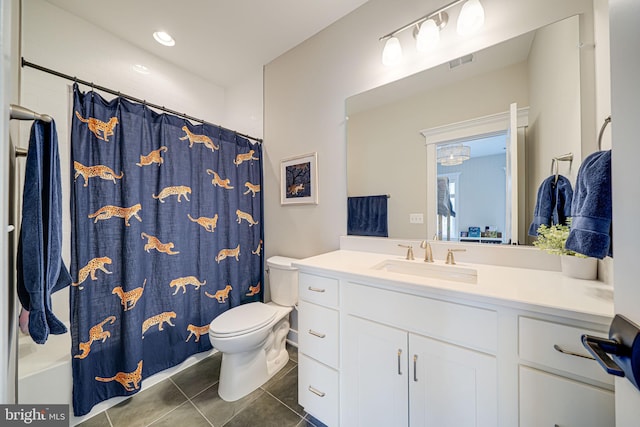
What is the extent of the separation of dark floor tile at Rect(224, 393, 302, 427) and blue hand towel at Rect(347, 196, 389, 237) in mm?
1172

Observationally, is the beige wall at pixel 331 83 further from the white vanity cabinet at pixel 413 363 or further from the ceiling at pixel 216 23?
the white vanity cabinet at pixel 413 363

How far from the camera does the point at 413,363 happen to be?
947mm

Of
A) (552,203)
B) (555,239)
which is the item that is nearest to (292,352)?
(555,239)

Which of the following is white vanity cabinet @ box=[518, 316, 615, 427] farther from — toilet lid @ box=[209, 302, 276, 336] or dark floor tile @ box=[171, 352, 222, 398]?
dark floor tile @ box=[171, 352, 222, 398]

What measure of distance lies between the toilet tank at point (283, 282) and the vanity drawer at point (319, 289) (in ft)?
1.67

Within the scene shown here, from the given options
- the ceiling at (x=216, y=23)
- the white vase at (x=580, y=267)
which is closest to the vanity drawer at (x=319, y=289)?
the white vase at (x=580, y=267)

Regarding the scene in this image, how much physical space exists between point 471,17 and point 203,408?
268 cm

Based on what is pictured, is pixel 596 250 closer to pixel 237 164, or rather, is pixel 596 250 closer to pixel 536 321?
pixel 536 321

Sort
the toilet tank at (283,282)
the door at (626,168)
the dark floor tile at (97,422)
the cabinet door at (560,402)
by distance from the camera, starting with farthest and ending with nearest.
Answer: the toilet tank at (283,282)
the dark floor tile at (97,422)
the cabinet door at (560,402)
the door at (626,168)

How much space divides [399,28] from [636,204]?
5.22ft

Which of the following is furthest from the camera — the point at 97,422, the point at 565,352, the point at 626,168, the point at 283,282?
the point at 283,282

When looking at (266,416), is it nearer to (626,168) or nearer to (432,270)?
(432,270)

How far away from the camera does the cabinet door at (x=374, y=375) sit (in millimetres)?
981

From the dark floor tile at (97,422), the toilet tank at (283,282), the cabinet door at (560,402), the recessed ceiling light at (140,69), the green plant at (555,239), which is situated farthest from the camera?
the recessed ceiling light at (140,69)
